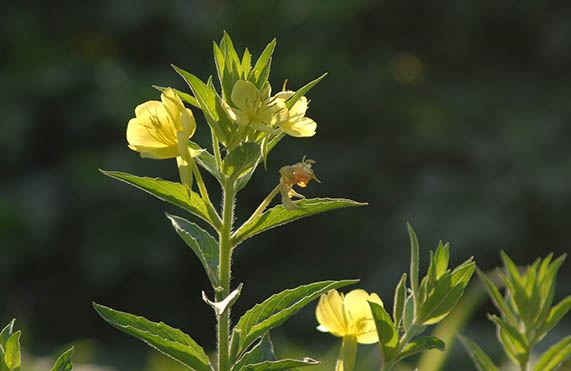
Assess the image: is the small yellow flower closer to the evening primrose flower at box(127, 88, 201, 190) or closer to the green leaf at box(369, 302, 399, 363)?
the evening primrose flower at box(127, 88, 201, 190)

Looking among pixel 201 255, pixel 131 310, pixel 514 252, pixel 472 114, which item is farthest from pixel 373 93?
pixel 201 255

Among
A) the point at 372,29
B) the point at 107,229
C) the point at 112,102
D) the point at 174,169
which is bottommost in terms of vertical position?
the point at 107,229

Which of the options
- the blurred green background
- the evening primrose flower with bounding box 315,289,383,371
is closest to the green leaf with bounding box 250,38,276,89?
the evening primrose flower with bounding box 315,289,383,371

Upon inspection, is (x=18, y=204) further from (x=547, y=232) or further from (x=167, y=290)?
(x=547, y=232)

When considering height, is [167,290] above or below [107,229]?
below

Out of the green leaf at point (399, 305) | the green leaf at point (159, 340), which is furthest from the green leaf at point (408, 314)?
the green leaf at point (159, 340)

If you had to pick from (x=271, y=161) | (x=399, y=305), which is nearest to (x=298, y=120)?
(x=399, y=305)
